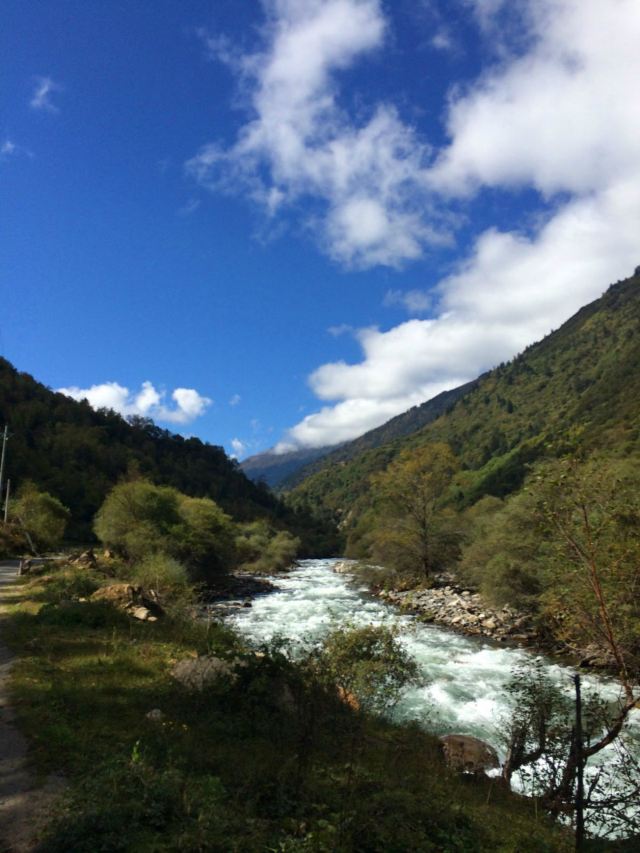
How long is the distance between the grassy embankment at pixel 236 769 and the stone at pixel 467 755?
43 centimetres

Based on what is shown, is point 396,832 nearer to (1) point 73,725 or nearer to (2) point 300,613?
(1) point 73,725

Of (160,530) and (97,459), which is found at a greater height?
(97,459)

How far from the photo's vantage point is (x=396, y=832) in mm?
6293

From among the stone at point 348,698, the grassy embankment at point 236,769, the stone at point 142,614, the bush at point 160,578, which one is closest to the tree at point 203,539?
the bush at point 160,578

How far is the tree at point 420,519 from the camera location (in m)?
46.9

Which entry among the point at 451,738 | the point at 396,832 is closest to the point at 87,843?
the point at 396,832

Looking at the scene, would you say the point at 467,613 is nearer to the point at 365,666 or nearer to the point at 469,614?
the point at 469,614

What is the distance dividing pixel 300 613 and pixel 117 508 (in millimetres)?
22520

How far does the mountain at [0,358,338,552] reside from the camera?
97.2 m

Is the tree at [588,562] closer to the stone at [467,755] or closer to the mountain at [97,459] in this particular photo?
the stone at [467,755]

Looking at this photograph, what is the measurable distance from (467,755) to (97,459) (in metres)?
120

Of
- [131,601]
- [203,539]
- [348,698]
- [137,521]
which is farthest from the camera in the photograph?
[203,539]

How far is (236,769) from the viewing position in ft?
25.4

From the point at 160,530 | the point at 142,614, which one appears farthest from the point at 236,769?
the point at 160,530
